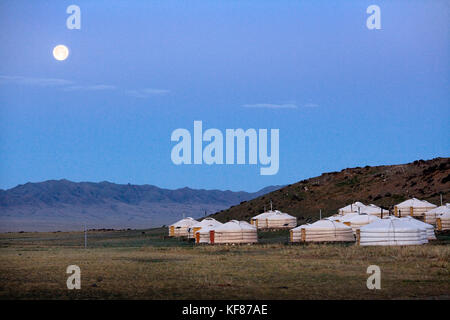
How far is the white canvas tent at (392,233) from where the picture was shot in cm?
4116

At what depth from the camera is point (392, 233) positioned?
41.2 metres

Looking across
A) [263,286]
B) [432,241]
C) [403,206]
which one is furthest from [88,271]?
[403,206]

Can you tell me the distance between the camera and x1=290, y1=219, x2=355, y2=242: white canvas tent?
169ft

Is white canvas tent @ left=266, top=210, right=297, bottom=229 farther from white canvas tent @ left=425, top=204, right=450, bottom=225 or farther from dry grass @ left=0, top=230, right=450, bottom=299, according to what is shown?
dry grass @ left=0, top=230, right=450, bottom=299

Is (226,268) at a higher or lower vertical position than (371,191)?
lower

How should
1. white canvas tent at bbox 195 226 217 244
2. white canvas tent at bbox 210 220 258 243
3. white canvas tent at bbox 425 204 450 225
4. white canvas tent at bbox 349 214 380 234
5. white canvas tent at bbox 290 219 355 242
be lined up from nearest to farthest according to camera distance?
white canvas tent at bbox 290 219 355 242
white canvas tent at bbox 210 220 258 243
white canvas tent at bbox 195 226 217 244
white canvas tent at bbox 349 214 380 234
white canvas tent at bbox 425 204 450 225

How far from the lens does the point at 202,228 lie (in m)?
57.1

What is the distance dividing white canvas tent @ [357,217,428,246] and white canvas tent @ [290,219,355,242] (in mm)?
9078

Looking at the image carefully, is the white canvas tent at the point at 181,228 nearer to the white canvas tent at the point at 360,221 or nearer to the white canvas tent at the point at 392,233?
the white canvas tent at the point at 360,221

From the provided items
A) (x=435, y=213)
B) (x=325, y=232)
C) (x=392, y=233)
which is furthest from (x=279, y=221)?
(x=392, y=233)

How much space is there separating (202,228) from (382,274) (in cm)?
3275

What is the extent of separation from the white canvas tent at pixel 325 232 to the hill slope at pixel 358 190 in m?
26.4

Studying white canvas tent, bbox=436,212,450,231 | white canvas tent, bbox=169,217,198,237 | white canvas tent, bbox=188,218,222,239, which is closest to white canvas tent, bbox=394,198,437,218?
white canvas tent, bbox=436,212,450,231
